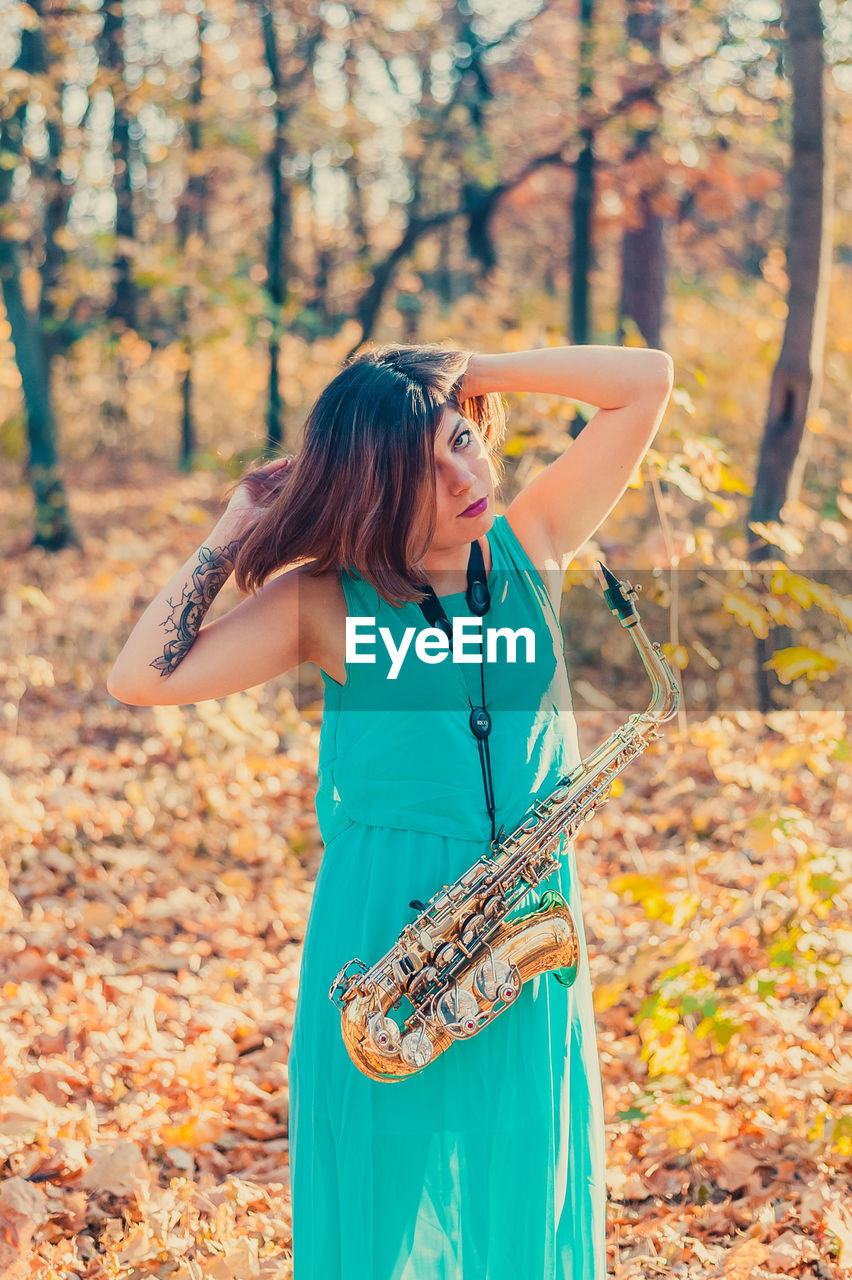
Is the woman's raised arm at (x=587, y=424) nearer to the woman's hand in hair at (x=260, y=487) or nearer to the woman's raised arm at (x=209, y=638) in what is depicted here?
the woman's hand in hair at (x=260, y=487)

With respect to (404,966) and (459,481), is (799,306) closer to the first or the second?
(459,481)

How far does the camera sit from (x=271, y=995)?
4609 millimetres

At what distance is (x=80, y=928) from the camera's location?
5.09 meters

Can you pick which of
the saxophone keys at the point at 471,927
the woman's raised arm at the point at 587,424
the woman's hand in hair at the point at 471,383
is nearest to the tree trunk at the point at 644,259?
the woman's raised arm at the point at 587,424

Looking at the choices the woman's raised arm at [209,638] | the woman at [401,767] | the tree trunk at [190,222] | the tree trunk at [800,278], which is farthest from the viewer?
the tree trunk at [190,222]

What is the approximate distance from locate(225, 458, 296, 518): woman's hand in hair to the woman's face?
0.32 metres

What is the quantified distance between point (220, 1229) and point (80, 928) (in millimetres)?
2182

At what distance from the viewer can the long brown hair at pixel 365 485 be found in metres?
2.03

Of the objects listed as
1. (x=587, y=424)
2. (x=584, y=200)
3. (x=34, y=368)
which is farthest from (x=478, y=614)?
(x=34, y=368)

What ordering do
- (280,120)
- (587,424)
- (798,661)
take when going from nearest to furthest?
(587,424), (798,661), (280,120)

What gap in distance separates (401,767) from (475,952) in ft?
1.23

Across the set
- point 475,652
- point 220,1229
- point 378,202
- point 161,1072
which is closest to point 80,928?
point 161,1072

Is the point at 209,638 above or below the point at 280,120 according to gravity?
below

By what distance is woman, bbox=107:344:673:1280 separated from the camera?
2.07 metres
